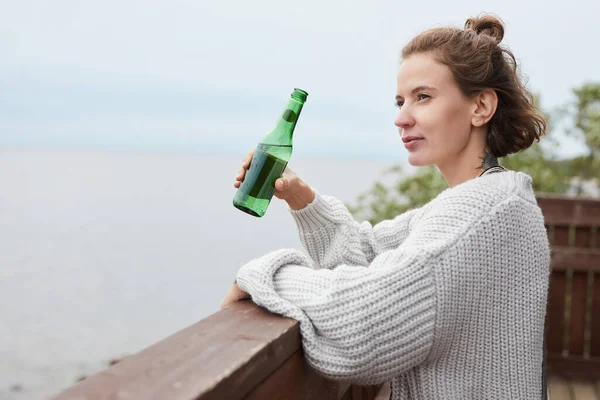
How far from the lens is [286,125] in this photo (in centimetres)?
160

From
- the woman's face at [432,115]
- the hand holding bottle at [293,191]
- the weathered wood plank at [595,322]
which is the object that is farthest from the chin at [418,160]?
the weathered wood plank at [595,322]

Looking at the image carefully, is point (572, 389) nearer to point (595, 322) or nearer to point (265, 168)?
point (595, 322)

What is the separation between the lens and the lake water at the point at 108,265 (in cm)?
838

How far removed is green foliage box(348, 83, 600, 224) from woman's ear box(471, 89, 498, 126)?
274 centimetres

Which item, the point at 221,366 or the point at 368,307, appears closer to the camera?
the point at 221,366

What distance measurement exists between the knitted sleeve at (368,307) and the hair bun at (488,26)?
0.71 meters

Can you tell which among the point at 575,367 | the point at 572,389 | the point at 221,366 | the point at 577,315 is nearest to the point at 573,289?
the point at 577,315

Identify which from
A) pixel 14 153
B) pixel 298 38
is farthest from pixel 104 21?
pixel 298 38

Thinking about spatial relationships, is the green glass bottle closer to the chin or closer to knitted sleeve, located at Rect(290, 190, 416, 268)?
knitted sleeve, located at Rect(290, 190, 416, 268)

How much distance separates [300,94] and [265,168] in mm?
214

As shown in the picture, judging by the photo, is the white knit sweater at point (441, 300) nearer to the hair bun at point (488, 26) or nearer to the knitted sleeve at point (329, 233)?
the knitted sleeve at point (329, 233)

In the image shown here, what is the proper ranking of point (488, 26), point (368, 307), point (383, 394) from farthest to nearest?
1. point (383, 394)
2. point (488, 26)
3. point (368, 307)

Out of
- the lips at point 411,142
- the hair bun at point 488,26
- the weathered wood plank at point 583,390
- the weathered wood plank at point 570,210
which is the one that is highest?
the hair bun at point 488,26

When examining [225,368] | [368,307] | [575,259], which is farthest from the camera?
[575,259]
